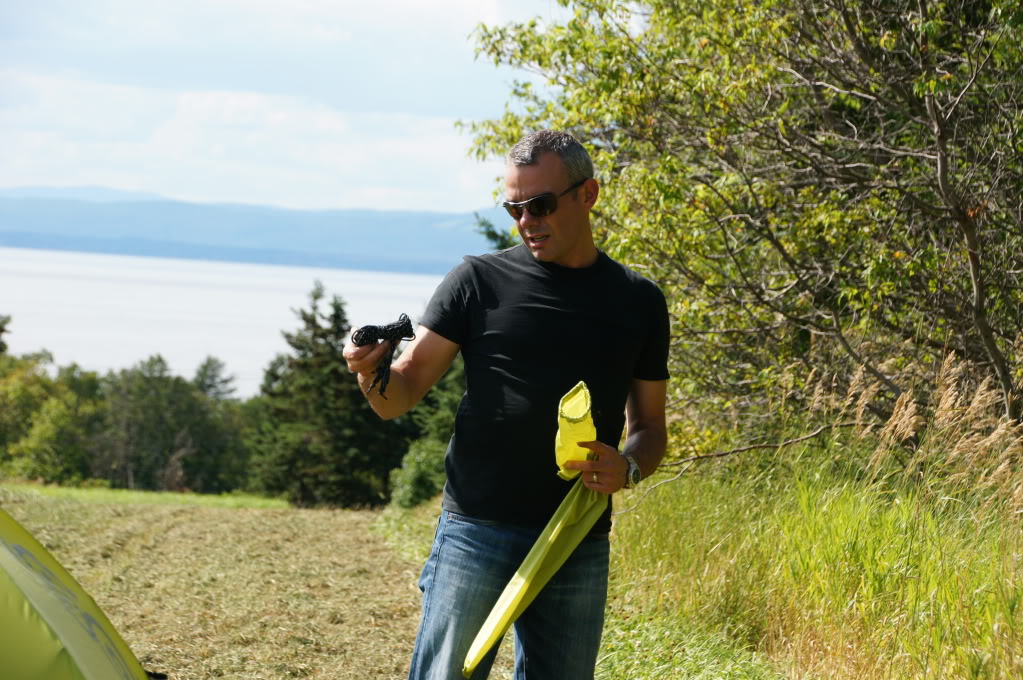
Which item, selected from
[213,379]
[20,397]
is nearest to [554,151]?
[20,397]

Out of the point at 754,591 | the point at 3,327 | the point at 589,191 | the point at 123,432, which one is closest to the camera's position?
the point at 589,191

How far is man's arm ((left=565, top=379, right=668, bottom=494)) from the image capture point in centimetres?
280

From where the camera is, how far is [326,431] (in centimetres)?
4028

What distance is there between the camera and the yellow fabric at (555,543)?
270cm

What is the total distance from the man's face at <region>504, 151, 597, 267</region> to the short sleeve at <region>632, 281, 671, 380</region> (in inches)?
10.0

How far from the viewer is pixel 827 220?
7977 millimetres

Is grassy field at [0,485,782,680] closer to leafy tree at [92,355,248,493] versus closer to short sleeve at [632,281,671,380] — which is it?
short sleeve at [632,281,671,380]

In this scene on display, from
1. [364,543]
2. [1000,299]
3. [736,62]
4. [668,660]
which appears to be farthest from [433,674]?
[364,543]

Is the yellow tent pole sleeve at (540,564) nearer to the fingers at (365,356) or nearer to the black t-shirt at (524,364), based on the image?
the black t-shirt at (524,364)

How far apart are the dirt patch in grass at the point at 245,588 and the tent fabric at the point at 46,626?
251cm

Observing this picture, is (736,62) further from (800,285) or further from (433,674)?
(433,674)

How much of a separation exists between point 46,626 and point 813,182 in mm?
6777

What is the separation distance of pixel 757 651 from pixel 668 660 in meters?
0.43

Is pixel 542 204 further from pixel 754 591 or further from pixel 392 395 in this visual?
pixel 754 591
